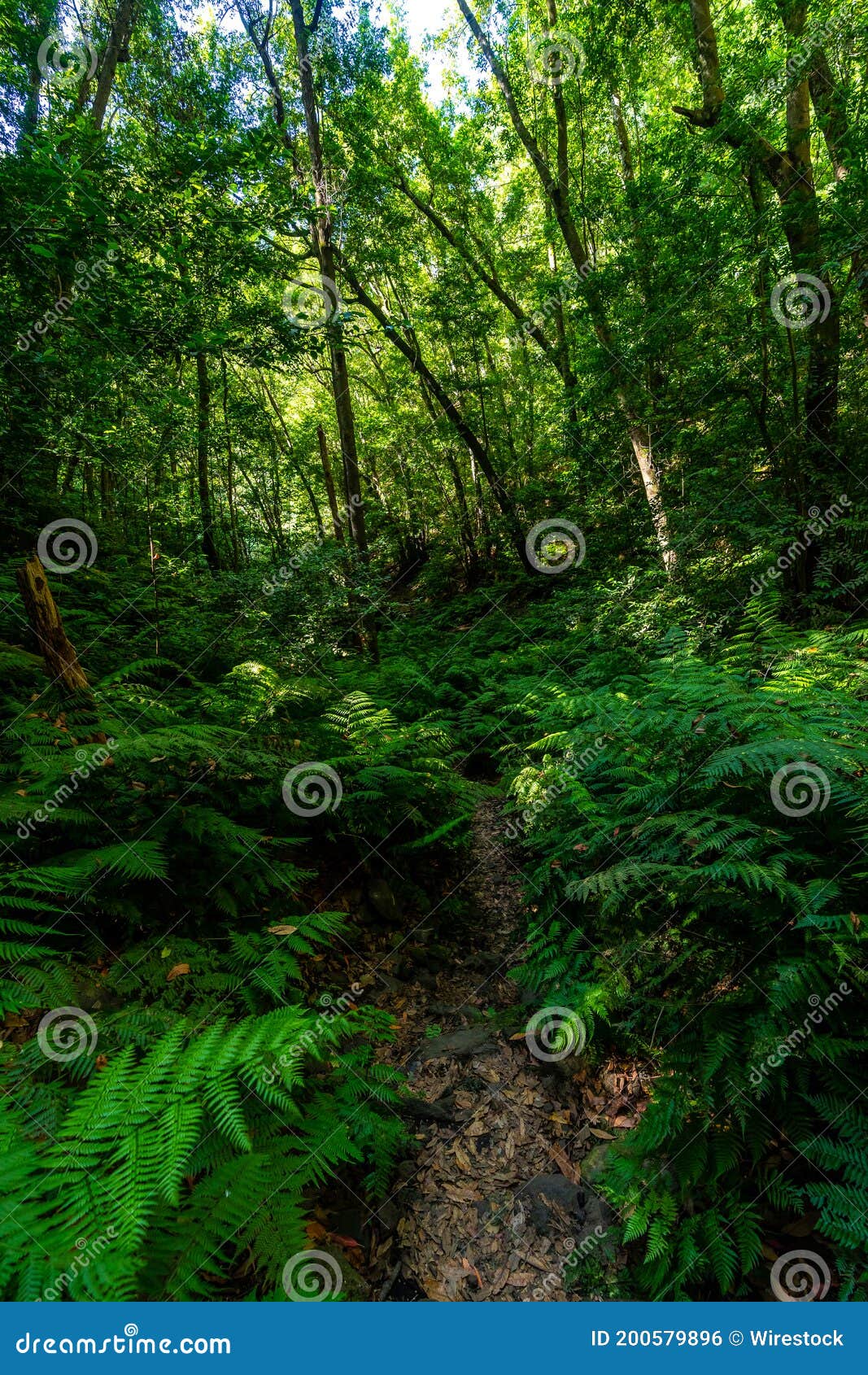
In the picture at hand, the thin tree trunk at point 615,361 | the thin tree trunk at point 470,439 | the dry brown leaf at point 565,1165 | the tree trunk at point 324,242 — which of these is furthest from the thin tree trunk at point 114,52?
the dry brown leaf at point 565,1165

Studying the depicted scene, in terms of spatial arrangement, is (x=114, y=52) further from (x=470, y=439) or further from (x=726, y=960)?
(x=726, y=960)

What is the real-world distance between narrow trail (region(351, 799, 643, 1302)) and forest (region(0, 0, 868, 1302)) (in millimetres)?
21

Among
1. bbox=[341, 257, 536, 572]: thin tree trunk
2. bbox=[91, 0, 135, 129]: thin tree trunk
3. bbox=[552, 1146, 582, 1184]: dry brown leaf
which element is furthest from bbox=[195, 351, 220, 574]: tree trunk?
bbox=[552, 1146, 582, 1184]: dry brown leaf

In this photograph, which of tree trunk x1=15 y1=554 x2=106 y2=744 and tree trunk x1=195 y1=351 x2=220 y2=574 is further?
tree trunk x1=195 y1=351 x2=220 y2=574

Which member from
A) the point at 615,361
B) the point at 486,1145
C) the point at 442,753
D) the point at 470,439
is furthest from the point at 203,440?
the point at 486,1145

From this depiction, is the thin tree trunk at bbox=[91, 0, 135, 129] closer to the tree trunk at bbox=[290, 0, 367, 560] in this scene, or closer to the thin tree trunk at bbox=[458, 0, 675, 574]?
the tree trunk at bbox=[290, 0, 367, 560]

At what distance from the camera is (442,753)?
5828 mm

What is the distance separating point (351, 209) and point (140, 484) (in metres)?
8.24

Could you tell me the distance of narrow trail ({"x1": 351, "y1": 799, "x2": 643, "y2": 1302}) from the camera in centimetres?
222

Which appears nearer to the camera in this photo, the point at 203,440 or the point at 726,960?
the point at 726,960

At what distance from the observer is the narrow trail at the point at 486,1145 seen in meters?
2.22

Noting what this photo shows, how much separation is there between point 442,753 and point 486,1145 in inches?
138

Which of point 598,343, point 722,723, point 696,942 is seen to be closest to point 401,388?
point 598,343

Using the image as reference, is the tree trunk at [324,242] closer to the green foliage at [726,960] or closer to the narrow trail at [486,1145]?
the green foliage at [726,960]
